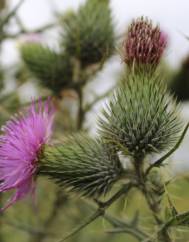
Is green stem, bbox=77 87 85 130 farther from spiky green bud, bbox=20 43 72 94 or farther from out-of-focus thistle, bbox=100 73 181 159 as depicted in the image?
out-of-focus thistle, bbox=100 73 181 159

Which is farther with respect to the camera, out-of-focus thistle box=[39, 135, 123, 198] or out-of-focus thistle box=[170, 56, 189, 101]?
out-of-focus thistle box=[170, 56, 189, 101]

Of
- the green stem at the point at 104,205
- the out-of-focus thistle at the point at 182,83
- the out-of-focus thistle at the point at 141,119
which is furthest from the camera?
the out-of-focus thistle at the point at 182,83

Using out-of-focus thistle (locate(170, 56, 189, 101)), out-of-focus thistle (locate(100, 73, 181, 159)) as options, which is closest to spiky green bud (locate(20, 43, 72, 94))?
out-of-focus thistle (locate(170, 56, 189, 101))

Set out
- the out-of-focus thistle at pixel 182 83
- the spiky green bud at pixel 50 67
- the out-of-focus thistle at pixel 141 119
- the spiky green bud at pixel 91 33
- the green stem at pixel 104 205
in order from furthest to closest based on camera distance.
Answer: the out-of-focus thistle at pixel 182 83
the spiky green bud at pixel 50 67
the spiky green bud at pixel 91 33
the out-of-focus thistle at pixel 141 119
the green stem at pixel 104 205

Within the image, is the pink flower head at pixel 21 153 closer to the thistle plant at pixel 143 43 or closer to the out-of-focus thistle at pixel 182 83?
the thistle plant at pixel 143 43

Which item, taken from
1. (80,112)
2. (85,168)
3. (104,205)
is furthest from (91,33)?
→ (104,205)

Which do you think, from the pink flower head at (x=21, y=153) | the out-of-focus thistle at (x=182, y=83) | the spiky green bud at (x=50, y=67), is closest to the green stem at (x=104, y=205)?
the pink flower head at (x=21, y=153)

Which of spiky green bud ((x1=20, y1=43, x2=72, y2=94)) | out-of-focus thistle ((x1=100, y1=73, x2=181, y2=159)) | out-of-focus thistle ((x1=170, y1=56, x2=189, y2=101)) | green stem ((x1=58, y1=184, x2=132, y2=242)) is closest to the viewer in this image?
green stem ((x1=58, y1=184, x2=132, y2=242))

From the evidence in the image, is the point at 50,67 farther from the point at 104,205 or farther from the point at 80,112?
the point at 104,205
